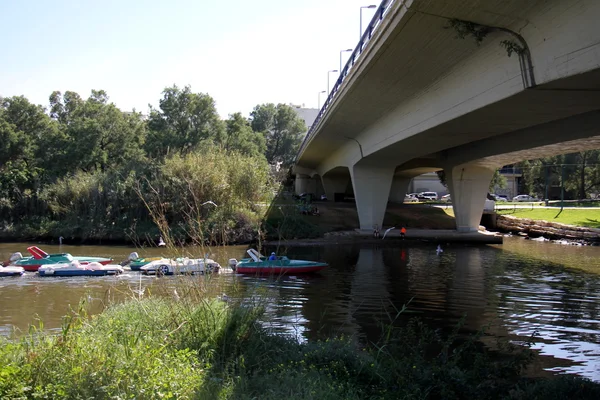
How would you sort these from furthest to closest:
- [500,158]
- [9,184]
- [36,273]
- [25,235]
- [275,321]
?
[9,184] → [25,235] → [500,158] → [36,273] → [275,321]

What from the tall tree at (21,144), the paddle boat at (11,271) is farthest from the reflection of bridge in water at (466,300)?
the tall tree at (21,144)

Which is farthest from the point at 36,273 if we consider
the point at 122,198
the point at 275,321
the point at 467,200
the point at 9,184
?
the point at 467,200

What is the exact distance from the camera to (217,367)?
22.2ft

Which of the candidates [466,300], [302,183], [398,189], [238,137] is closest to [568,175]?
[398,189]

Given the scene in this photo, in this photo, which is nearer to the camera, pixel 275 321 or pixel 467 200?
pixel 275 321

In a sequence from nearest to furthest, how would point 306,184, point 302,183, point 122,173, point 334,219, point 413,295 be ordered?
point 413,295
point 122,173
point 334,219
point 306,184
point 302,183

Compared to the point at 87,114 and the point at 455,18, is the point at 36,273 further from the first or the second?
the point at 87,114

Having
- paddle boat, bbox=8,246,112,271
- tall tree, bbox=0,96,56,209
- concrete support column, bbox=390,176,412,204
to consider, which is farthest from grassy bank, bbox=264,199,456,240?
tall tree, bbox=0,96,56,209

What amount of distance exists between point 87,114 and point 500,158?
137 ft

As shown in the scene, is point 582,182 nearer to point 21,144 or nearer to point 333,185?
point 333,185

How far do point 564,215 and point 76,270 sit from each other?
1654 inches

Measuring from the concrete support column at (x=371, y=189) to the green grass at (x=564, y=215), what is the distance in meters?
17.1

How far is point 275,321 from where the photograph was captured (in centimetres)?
1268

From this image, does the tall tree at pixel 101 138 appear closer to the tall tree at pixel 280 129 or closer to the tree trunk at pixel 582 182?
the tall tree at pixel 280 129
